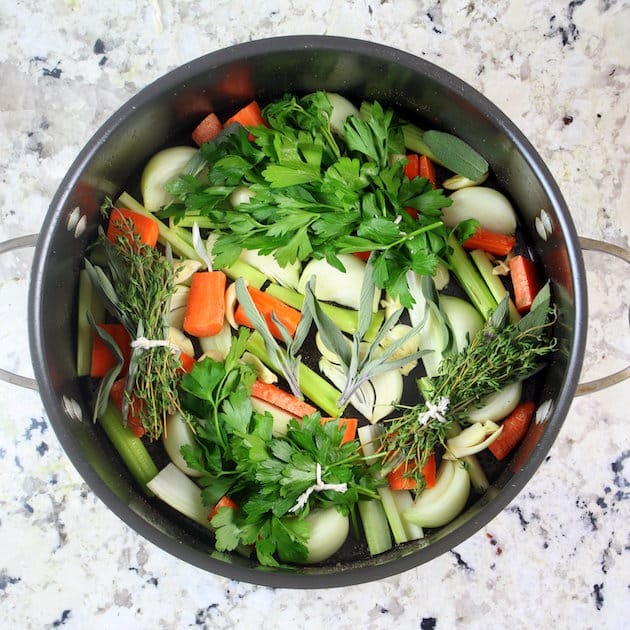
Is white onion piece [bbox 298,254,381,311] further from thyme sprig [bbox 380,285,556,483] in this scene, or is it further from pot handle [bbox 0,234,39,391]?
pot handle [bbox 0,234,39,391]

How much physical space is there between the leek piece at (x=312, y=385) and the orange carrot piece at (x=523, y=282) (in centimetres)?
50

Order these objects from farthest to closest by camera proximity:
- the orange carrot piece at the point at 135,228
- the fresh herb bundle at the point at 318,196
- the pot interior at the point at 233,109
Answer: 1. the orange carrot piece at the point at 135,228
2. the fresh herb bundle at the point at 318,196
3. the pot interior at the point at 233,109

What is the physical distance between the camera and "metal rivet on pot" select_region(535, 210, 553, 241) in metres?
1.76

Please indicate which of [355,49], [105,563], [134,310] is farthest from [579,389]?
[105,563]

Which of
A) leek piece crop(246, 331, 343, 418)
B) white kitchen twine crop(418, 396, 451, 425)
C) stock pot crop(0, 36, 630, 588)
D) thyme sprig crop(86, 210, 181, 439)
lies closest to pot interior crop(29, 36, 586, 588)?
stock pot crop(0, 36, 630, 588)

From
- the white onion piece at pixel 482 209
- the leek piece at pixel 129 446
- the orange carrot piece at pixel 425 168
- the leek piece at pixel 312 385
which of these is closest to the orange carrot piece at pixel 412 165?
the orange carrot piece at pixel 425 168

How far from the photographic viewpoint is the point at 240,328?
183cm

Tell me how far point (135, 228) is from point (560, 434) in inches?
45.9

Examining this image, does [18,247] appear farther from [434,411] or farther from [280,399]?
[434,411]

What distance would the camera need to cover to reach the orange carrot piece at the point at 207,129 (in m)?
1.89

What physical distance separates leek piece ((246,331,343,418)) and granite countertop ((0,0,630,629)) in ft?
1.50

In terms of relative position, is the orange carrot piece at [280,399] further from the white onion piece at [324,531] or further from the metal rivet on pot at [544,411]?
the metal rivet on pot at [544,411]

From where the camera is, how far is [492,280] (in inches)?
74.9

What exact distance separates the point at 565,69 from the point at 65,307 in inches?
54.6
